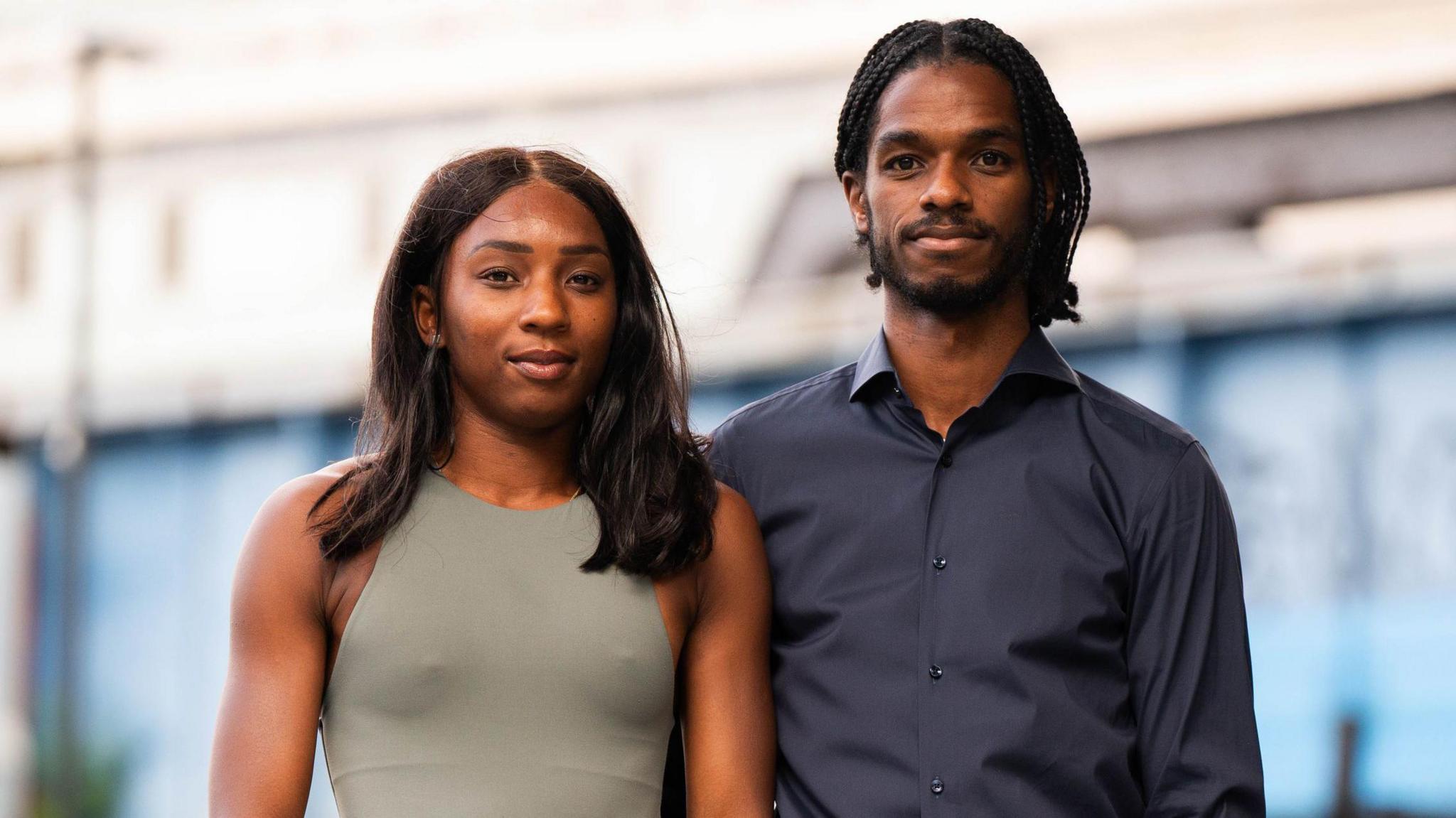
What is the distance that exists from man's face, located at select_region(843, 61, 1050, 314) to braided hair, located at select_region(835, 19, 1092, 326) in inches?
0.8

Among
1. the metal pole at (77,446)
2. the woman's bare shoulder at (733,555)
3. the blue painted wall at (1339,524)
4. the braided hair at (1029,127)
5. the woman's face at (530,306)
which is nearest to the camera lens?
the woman's face at (530,306)

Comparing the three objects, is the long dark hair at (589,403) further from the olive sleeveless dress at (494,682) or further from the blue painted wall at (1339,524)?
the blue painted wall at (1339,524)

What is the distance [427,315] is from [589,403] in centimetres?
23

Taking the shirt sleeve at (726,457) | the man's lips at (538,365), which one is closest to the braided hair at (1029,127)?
the shirt sleeve at (726,457)

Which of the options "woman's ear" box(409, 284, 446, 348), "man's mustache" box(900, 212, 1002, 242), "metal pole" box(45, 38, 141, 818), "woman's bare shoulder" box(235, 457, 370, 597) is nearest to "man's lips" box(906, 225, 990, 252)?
"man's mustache" box(900, 212, 1002, 242)

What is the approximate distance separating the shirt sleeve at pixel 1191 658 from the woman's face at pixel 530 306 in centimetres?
73

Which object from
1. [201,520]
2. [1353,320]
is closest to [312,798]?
[201,520]

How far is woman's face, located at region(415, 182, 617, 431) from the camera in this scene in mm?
2031

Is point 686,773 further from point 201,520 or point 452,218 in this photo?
point 201,520

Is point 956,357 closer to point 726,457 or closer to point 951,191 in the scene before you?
point 951,191

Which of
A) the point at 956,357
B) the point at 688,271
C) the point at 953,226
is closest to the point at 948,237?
the point at 953,226

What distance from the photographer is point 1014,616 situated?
83.0 inches

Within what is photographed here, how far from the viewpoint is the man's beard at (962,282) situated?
2.17 m

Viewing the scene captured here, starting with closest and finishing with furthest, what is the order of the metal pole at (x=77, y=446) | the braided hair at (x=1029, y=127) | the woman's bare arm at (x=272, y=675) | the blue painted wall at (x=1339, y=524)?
the woman's bare arm at (x=272, y=675), the braided hair at (x=1029, y=127), the blue painted wall at (x=1339, y=524), the metal pole at (x=77, y=446)
